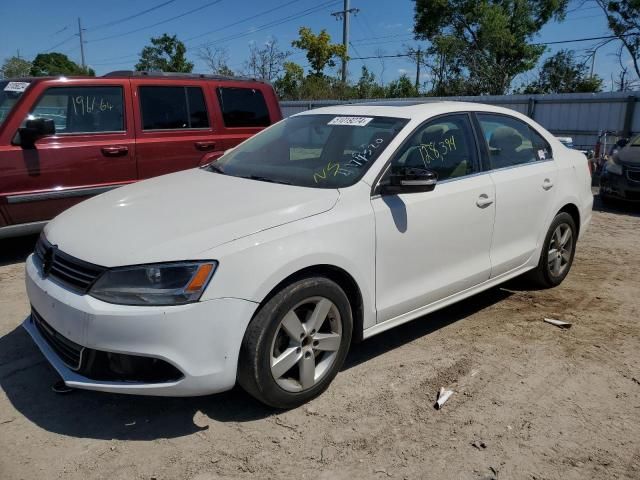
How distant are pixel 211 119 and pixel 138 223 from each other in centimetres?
402

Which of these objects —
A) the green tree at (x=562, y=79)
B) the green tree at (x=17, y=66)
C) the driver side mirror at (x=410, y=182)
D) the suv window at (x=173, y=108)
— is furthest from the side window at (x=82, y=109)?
the green tree at (x=17, y=66)

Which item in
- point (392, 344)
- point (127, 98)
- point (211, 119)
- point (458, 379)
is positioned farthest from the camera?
point (211, 119)

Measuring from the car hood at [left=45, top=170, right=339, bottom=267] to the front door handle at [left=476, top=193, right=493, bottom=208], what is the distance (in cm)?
121

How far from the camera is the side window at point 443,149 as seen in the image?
143 inches

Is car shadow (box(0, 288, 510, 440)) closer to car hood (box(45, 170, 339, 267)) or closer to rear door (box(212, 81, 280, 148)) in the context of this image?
car hood (box(45, 170, 339, 267))

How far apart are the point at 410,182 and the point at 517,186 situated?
4.50ft

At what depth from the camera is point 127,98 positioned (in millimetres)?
6070

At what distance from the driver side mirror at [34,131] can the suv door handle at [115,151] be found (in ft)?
1.79

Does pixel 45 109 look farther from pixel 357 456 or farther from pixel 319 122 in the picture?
pixel 357 456

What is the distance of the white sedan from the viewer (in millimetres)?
2646

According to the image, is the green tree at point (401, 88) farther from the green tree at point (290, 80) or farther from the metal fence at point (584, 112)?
the metal fence at point (584, 112)

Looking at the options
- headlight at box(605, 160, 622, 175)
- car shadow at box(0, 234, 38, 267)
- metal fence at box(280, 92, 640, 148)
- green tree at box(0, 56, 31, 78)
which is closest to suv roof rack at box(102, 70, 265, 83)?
car shadow at box(0, 234, 38, 267)

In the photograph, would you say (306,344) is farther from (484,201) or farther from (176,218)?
(484,201)

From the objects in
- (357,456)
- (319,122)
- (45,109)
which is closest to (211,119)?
(45,109)
